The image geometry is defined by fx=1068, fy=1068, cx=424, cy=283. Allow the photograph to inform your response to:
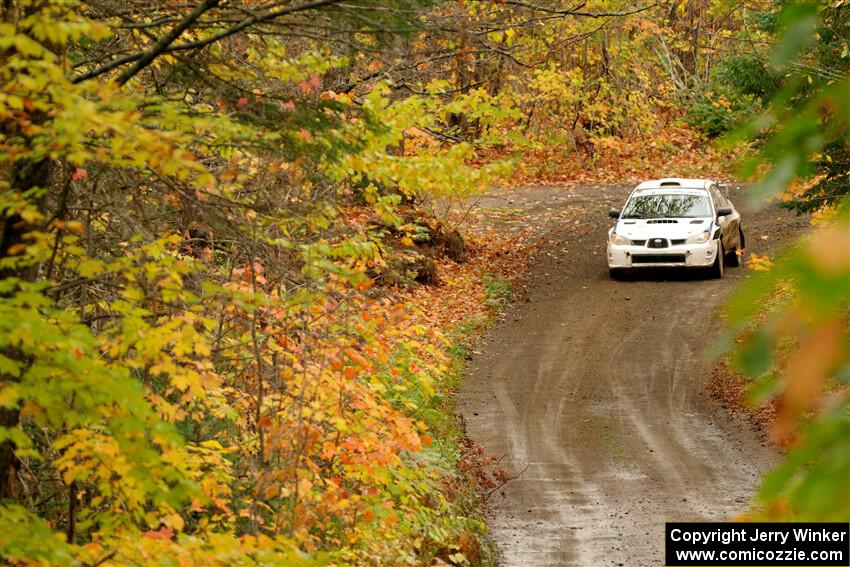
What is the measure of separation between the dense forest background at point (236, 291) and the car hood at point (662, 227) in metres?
8.97

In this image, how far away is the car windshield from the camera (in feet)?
→ 69.9

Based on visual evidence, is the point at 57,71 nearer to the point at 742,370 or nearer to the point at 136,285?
the point at 136,285

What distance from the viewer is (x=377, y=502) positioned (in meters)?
Result: 8.52

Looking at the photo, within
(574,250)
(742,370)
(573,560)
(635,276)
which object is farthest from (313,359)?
(574,250)

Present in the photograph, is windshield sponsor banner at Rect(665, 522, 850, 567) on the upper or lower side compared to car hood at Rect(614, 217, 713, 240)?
upper

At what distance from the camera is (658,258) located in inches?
837

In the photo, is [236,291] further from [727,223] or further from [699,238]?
[727,223]

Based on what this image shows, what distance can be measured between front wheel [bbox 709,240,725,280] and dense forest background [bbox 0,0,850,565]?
9871 millimetres

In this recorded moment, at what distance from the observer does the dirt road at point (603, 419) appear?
11039 mm

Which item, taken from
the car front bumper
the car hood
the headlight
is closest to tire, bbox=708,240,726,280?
the car front bumper

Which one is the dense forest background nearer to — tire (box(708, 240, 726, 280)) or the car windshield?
the car windshield

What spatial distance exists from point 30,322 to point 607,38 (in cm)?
2888

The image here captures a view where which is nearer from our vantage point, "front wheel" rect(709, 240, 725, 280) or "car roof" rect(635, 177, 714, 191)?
"front wheel" rect(709, 240, 725, 280)

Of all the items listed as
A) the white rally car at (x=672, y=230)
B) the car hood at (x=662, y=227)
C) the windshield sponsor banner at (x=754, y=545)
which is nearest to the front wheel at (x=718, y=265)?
the white rally car at (x=672, y=230)
